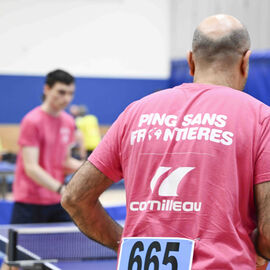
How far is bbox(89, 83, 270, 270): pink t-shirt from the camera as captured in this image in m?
1.88

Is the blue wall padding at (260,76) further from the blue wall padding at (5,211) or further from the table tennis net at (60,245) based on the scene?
the table tennis net at (60,245)

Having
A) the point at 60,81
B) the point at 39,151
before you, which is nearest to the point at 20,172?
the point at 39,151

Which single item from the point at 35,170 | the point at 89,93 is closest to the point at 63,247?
the point at 35,170

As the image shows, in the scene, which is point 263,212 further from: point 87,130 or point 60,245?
point 87,130

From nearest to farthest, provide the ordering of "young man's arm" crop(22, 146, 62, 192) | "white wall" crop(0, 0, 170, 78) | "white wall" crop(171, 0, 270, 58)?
"young man's arm" crop(22, 146, 62, 192)
"white wall" crop(171, 0, 270, 58)
"white wall" crop(0, 0, 170, 78)

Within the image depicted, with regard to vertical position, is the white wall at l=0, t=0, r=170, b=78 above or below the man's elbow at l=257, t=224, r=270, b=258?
above

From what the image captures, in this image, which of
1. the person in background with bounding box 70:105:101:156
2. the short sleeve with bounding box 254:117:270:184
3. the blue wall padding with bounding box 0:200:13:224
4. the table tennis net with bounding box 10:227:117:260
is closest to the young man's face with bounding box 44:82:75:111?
the blue wall padding with bounding box 0:200:13:224

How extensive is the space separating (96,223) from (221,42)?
725mm

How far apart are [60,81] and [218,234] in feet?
10.6

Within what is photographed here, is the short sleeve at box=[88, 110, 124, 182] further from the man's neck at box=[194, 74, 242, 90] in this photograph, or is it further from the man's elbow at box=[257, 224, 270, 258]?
the man's elbow at box=[257, 224, 270, 258]

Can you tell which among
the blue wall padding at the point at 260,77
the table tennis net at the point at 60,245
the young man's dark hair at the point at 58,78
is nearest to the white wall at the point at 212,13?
the blue wall padding at the point at 260,77

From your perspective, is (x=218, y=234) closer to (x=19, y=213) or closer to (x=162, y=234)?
(x=162, y=234)

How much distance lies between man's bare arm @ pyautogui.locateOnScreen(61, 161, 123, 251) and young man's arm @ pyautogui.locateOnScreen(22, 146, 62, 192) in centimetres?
230

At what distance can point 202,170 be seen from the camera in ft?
6.28
